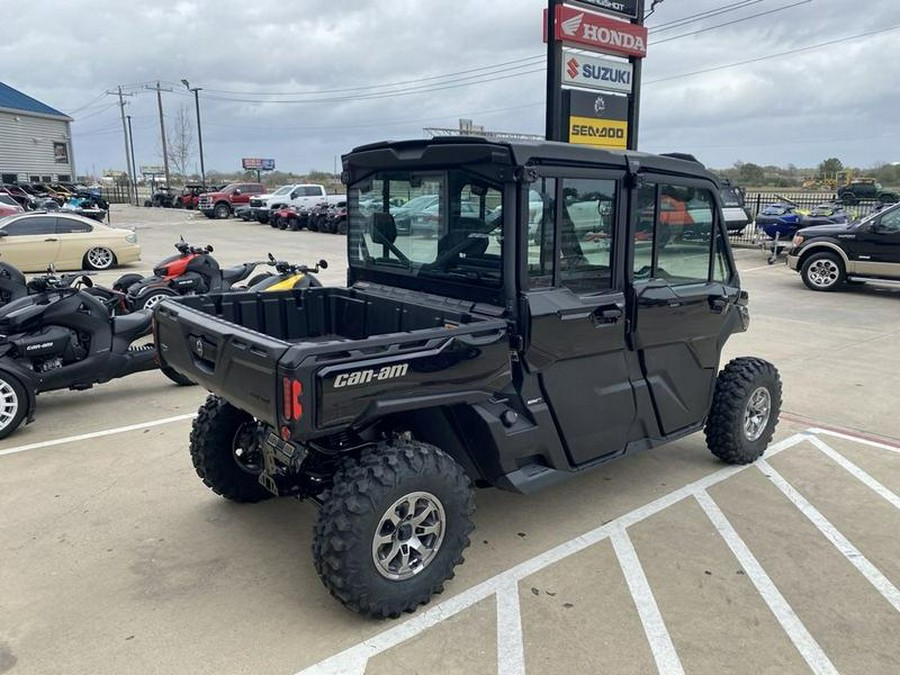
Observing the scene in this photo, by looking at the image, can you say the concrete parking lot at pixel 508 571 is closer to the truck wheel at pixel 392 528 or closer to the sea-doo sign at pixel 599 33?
the truck wheel at pixel 392 528

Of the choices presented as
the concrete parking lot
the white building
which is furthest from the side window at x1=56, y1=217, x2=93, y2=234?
the white building

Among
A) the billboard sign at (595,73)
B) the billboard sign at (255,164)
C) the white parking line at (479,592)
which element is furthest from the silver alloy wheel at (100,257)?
the billboard sign at (255,164)

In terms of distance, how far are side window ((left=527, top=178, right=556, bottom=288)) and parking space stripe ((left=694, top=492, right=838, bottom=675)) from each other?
185 cm

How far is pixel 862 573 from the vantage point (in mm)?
3721

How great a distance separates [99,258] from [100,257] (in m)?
0.03

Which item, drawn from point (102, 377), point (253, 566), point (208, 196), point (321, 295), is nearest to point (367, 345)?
point (253, 566)

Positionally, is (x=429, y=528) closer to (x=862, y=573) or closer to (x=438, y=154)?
(x=438, y=154)

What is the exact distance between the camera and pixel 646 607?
340 centimetres

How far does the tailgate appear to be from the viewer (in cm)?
298

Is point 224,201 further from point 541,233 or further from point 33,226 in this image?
point 541,233

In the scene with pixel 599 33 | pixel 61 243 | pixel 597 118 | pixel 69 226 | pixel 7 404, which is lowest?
pixel 7 404

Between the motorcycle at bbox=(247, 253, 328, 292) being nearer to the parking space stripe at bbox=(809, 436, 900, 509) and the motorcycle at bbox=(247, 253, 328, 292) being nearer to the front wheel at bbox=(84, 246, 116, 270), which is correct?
the parking space stripe at bbox=(809, 436, 900, 509)

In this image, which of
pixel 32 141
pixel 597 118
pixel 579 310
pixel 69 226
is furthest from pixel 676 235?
pixel 32 141

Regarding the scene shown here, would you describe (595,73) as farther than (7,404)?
Yes
